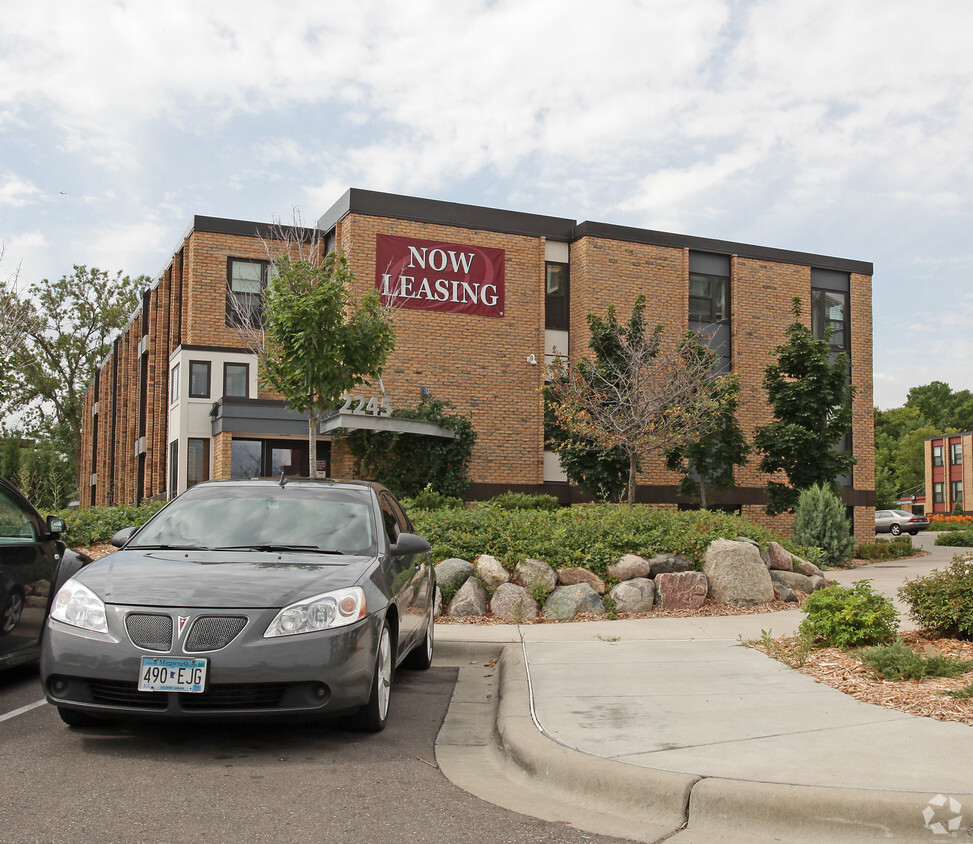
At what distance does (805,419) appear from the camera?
2077cm

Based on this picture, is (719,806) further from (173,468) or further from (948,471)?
(948,471)

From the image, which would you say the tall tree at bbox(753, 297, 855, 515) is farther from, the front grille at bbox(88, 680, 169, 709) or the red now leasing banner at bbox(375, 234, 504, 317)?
the front grille at bbox(88, 680, 169, 709)

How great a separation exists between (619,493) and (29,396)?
42.0 metres

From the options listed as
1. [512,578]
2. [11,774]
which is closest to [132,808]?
[11,774]

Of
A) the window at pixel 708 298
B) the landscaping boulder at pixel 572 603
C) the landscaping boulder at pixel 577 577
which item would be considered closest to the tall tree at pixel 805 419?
the window at pixel 708 298

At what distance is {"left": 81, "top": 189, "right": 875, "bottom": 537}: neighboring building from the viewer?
72.6 ft

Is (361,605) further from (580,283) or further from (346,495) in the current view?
(580,283)

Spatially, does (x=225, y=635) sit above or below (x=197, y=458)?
below

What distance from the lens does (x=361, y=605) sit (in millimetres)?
5359

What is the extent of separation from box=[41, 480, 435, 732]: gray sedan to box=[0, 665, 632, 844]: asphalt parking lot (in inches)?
9.9

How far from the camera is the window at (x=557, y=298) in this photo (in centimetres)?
2400

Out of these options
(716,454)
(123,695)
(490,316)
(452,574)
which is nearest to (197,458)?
(490,316)

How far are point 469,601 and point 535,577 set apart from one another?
776 millimetres

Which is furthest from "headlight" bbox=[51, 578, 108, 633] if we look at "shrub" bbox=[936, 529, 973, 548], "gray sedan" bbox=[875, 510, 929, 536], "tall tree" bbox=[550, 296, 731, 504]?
"gray sedan" bbox=[875, 510, 929, 536]
